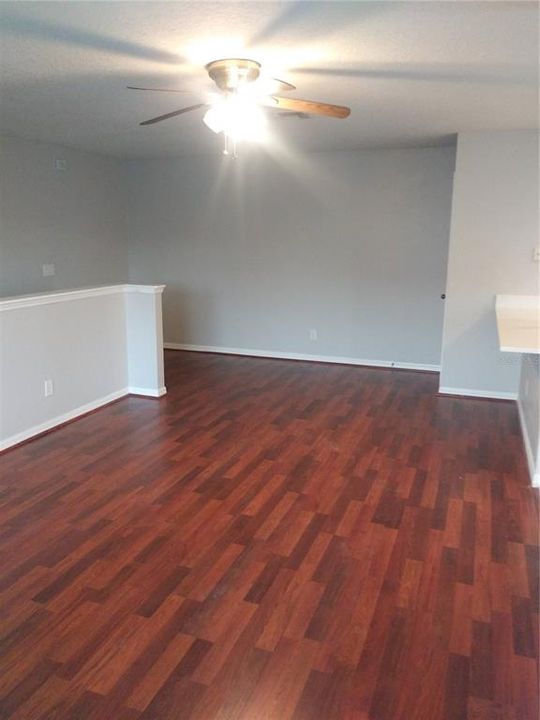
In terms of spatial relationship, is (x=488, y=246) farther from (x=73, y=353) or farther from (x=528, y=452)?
(x=73, y=353)

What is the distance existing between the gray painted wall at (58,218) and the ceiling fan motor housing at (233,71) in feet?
9.86

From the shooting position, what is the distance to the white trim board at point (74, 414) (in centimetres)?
377

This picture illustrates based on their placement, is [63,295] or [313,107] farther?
[63,295]

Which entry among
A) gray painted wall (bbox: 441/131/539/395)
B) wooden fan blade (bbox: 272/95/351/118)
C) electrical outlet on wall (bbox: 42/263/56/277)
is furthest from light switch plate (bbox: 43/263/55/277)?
gray painted wall (bbox: 441/131/539/395)

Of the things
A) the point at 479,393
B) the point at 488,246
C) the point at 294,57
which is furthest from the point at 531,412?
the point at 294,57

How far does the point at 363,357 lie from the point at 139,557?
4.02 metres

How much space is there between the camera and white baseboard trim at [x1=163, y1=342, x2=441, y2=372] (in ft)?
19.2

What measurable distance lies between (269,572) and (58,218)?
4.54 metres

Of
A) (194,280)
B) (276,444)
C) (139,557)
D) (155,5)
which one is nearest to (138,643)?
(139,557)

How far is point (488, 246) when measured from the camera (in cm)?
461

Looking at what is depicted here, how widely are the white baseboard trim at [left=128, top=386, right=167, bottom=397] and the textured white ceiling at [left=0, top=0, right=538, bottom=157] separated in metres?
2.22

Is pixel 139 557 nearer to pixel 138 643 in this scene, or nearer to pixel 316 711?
pixel 138 643

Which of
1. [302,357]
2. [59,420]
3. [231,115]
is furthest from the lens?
[302,357]

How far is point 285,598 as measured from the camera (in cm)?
221
